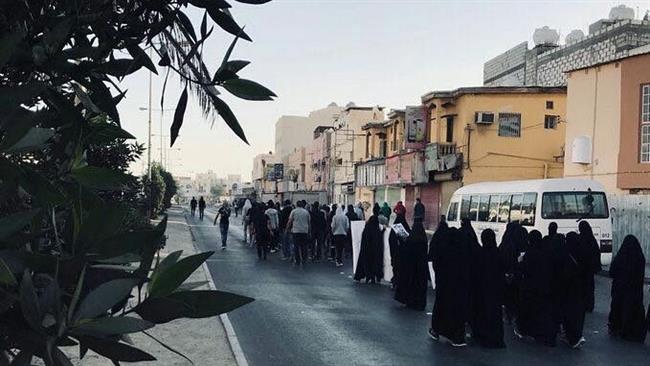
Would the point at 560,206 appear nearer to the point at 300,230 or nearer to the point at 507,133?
the point at 300,230

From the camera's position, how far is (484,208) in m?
21.9

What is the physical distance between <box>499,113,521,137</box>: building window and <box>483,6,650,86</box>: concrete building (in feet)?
11.2

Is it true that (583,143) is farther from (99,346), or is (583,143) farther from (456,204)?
(99,346)

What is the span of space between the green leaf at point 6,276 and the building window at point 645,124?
75.5 feet

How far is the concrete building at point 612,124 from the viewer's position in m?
21.5

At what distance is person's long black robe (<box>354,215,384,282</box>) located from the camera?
46.2 feet

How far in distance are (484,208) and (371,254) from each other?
8.78 metres

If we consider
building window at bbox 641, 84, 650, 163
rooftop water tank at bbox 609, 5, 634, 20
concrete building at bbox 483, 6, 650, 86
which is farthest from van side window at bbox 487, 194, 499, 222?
rooftop water tank at bbox 609, 5, 634, 20

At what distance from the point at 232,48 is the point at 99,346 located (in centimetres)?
81

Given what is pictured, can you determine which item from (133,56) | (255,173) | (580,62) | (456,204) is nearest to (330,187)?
(580,62)

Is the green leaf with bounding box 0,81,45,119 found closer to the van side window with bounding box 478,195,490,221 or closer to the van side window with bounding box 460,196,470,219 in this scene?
the van side window with bounding box 478,195,490,221

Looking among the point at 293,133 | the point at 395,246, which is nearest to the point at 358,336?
the point at 395,246

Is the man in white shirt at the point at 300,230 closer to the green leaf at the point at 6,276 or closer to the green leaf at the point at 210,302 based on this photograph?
the green leaf at the point at 210,302

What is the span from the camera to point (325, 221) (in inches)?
763
